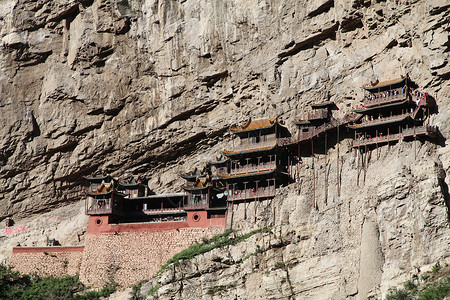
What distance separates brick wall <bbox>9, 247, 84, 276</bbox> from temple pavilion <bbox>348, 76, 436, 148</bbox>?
21350 mm

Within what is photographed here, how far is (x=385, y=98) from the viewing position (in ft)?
155

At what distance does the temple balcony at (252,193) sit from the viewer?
50438 millimetres

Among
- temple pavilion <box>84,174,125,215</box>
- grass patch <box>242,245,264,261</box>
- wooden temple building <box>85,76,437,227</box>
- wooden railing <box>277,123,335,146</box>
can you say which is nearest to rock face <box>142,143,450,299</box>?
grass patch <box>242,245,264,261</box>

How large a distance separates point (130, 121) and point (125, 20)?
25.7ft

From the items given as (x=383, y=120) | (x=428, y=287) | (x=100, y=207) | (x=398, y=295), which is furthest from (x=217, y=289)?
(x=383, y=120)

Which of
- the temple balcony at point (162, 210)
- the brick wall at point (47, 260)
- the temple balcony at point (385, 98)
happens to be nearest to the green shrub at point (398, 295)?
the temple balcony at point (385, 98)

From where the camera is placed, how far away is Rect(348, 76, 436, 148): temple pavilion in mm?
45250

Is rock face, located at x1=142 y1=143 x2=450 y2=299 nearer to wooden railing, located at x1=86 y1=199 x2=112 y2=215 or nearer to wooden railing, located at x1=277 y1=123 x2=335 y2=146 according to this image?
wooden railing, located at x1=277 y1=123 x2=335 y2=146

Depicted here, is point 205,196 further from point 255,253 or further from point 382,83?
point 382,83

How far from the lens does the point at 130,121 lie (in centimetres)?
5925

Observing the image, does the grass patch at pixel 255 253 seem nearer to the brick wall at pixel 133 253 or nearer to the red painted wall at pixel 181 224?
the brick wall at pixel 133 253

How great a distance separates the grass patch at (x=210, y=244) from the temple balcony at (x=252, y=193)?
2.68 meters

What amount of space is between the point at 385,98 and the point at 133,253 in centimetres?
1961

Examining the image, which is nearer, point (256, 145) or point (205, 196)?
point (205, 196)
